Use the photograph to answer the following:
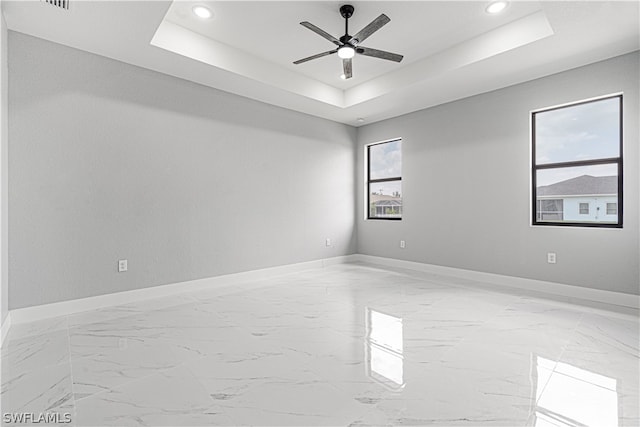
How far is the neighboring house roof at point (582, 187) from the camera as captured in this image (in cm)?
365

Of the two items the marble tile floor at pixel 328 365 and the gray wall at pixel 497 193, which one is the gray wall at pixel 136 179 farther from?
the gray wall at pixel 497 193

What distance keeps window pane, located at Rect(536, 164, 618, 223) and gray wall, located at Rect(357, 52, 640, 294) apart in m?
0.17

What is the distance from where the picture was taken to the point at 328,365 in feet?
7.09

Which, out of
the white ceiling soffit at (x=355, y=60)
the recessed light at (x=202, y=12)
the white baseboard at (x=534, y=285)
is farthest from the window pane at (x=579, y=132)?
the recessed light at (x=202, y=12)

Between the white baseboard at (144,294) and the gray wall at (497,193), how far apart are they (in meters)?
2.10

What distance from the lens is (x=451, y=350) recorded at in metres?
2.38

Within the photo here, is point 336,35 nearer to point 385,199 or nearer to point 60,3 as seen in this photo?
point 60,3

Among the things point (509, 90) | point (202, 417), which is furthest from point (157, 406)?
point (509, 90)

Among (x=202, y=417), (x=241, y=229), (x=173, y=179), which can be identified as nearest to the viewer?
(x=202, y=417)

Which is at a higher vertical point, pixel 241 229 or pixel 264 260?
pixel 241 229

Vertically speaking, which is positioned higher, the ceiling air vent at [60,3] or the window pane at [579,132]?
the ceiling air vent at [60,3]

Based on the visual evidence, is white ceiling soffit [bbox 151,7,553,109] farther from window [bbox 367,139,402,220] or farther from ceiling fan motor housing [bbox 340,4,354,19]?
window [bbox 367,139,402,220]

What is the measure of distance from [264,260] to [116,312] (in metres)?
2.08

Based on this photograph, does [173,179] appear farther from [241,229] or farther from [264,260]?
[264,260]
